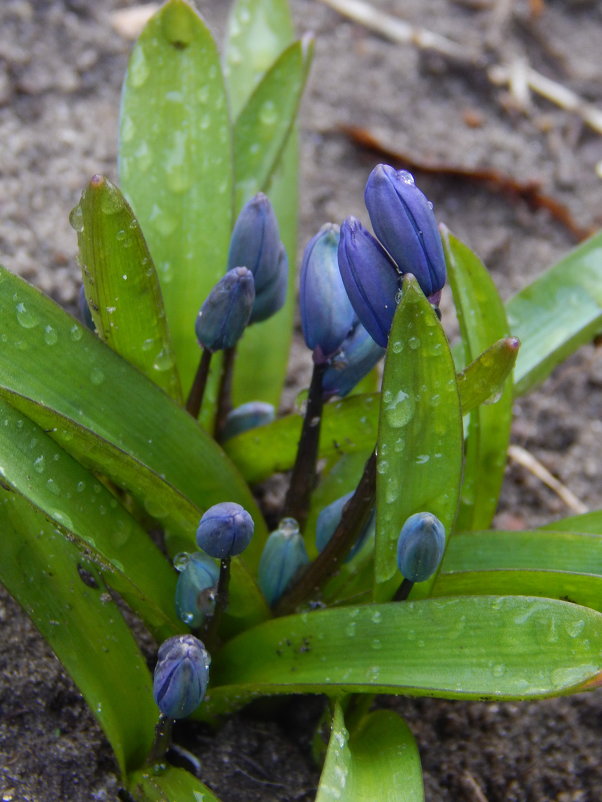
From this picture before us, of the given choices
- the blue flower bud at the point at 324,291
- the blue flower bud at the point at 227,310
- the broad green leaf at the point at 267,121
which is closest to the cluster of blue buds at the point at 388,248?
the blue flower bud at the point at 324,291

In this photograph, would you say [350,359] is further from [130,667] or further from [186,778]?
[186,778]

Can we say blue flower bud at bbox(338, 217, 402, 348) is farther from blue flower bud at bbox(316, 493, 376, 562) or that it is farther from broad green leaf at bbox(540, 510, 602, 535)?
broad green leaf at bbox(540, 510, 602, 535)

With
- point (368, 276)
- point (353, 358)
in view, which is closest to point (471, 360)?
point (353, 358)

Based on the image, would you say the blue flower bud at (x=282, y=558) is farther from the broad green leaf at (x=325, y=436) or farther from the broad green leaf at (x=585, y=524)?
the broad green leaf at (x=585, y=524)

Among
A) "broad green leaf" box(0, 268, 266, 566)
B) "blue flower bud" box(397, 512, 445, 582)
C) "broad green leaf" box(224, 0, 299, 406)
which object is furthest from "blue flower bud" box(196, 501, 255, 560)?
"broad green leaf" box(224, 0, 299, 406)

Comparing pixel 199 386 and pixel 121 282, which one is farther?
pixel 199 386

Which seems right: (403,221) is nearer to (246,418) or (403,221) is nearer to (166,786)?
(246,418)
